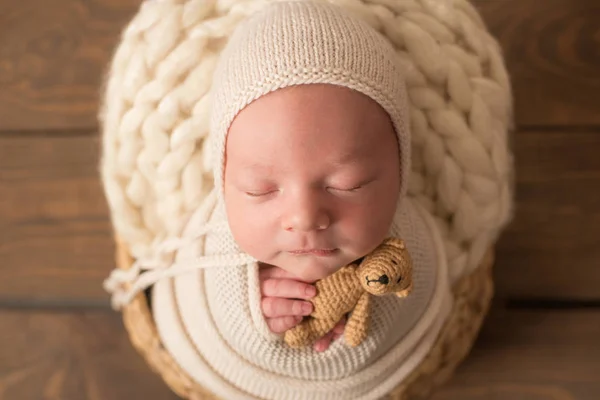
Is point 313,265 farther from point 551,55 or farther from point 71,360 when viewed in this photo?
point 551,55

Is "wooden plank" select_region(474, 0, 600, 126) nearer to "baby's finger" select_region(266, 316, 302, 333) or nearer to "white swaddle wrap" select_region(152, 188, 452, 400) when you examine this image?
"white swaddle wrap" select_region(152, 188, 452, 400)

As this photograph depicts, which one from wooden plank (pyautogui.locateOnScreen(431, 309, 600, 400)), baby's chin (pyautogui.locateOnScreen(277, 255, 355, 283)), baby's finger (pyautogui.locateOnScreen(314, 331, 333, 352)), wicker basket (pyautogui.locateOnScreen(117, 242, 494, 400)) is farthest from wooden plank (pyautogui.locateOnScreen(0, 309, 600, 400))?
baby's chin (pyautogui.locateOnScreen(277, 255, 355, 283))

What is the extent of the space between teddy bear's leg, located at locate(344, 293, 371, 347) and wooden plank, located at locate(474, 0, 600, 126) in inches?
22.3

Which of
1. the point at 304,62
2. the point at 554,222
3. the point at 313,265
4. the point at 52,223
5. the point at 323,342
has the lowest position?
the point at 52,223

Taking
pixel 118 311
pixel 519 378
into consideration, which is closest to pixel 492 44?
pixel 519 378

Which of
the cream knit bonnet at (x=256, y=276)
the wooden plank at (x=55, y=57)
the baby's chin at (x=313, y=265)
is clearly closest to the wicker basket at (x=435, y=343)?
the cream knit bonnet at (x=256, y=276)

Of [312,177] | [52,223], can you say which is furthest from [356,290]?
[52,223]

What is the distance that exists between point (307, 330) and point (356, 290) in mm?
65

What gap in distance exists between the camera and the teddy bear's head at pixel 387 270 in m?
0.57

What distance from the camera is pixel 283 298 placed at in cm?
65

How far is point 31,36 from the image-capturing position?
45.1 inches

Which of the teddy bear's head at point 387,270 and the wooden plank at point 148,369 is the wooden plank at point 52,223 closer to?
the wooden plank at point 148,369

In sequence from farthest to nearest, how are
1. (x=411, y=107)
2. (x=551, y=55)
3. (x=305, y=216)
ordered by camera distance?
(x=551, y=55) → (x=411, y=107) → (x=305, y=216)

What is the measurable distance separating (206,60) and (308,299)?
30 cm
